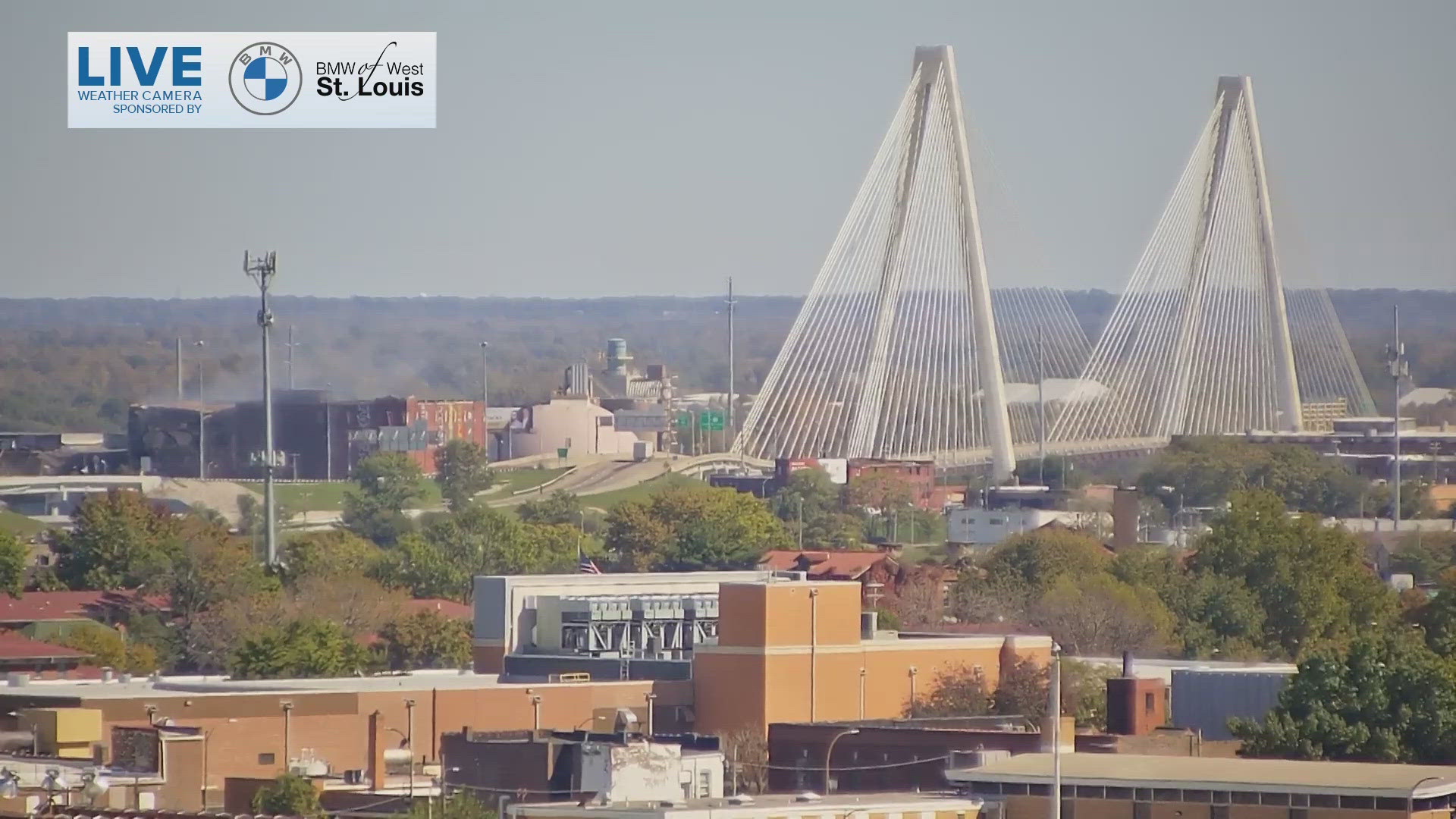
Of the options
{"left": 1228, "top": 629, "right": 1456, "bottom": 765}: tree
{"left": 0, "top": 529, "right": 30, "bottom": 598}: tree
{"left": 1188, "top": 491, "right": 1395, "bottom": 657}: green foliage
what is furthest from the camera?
{"left": 0, "top": 529, "right": 30, "bottom": 598}: tree

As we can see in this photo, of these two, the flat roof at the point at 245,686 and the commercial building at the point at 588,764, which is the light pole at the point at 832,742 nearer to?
the commercial building at the point at 588,764

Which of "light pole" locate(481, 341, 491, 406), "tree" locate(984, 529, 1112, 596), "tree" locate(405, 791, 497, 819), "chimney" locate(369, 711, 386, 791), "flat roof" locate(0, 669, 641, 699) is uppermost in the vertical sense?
"light pole" locate(481, 341, 491, 406)

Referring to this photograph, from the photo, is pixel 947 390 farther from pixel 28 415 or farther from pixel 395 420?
pixel 28 415

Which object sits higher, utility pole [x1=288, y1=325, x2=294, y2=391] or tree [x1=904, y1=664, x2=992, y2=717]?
utility pole [x1=288, y1=325, x2=294, y2=391]

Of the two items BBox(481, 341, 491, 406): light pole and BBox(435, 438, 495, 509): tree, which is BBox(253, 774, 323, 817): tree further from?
BBox(481, 341, 491, 406): light pole

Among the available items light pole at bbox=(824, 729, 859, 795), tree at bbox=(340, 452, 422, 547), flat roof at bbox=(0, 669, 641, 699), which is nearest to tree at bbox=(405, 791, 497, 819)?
light pole at bbox=(824, 729, 859, 795)

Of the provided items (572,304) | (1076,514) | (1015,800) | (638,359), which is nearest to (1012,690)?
(1015,800)

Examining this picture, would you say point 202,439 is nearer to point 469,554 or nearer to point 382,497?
point 382,497

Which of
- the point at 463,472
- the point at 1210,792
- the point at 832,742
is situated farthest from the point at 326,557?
the point at 463,472

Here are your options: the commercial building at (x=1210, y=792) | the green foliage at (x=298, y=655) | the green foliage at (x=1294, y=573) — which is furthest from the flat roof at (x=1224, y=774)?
the green foliage at (x=1294, y=573)
